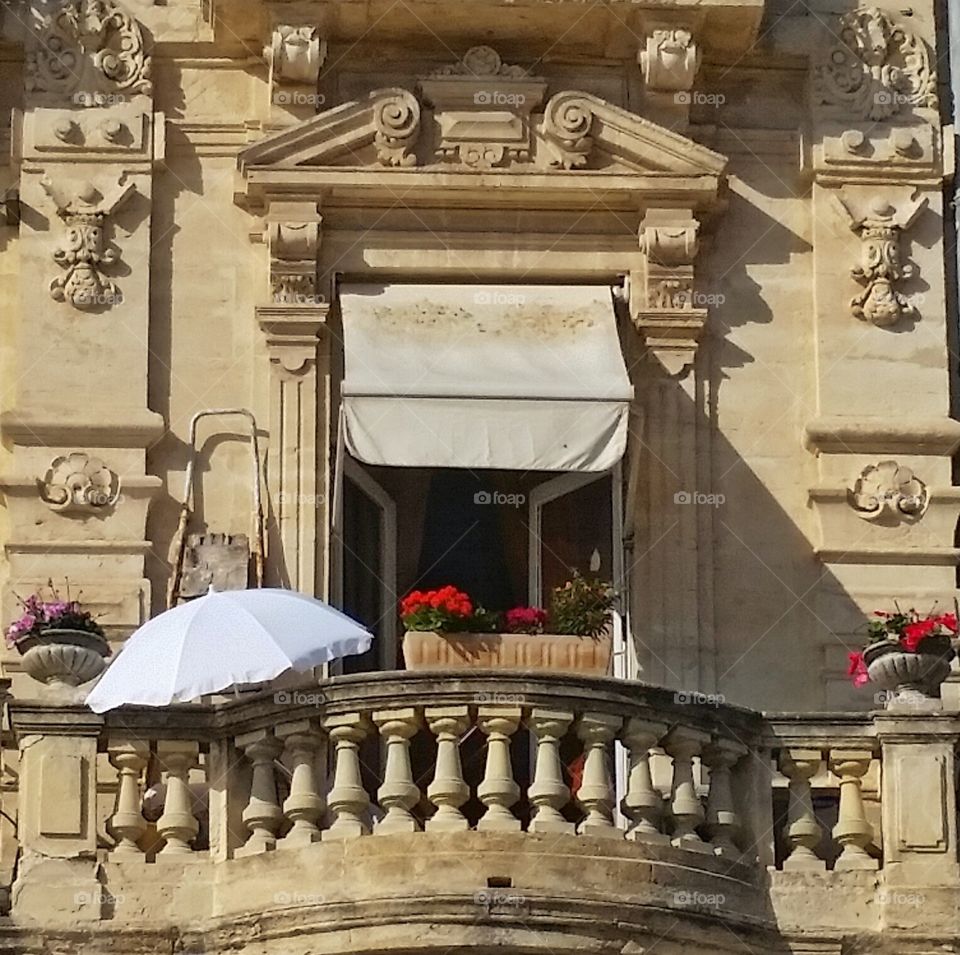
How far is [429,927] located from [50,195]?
5862 millimetres

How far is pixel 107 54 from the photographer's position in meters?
22.4

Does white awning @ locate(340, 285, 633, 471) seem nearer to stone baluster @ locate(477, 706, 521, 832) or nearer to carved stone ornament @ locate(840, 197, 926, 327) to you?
carved stone ornament @ locate(840, 197, 926, 327)

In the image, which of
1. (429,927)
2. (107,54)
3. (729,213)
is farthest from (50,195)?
(429,927)

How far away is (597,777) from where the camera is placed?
61.6ft

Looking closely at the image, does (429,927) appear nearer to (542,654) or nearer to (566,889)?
(566,889)

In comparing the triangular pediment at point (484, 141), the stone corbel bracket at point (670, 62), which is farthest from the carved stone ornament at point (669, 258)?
the stone corbel bracket at point (670, 62)

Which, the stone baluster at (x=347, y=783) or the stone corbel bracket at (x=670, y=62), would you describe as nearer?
the stone baluster at (x=347, y=783)

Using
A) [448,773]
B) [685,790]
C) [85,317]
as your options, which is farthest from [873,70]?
[448,773]

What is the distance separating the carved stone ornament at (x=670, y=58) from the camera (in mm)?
22250

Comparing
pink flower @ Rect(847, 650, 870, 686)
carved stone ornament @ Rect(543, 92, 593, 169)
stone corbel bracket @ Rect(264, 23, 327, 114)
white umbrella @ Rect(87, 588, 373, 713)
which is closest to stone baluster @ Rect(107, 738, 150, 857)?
white umbrella @ Rect(87, 588, 373, 713)

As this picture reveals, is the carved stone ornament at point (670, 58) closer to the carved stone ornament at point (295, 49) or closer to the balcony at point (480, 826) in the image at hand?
the carved stone ornament at point (295, 49)

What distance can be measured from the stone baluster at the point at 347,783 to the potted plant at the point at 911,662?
9.21 ft

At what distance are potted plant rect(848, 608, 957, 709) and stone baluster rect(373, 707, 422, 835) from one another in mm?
2559

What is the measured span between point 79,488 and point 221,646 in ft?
9.39
